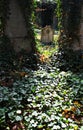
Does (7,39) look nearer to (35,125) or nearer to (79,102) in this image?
(79,102)

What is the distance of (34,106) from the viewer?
223 inches

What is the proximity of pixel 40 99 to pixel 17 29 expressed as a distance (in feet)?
11.4

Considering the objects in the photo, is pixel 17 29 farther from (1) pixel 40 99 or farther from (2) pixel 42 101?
(2) pixel 42 101

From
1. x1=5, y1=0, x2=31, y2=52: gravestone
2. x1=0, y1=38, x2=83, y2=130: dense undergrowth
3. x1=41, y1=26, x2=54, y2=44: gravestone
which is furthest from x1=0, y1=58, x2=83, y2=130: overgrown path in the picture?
x1=41, y1=26, x2=54, y2=44: gravestone

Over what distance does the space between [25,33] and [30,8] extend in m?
0.83

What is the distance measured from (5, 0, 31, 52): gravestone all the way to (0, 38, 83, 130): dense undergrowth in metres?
0.91

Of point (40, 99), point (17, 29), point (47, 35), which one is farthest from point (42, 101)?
point (47, 35)

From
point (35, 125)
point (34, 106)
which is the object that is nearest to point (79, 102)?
point (34, 106)

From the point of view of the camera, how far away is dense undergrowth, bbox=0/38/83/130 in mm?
5195

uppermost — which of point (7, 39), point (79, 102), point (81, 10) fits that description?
point (81, 10)

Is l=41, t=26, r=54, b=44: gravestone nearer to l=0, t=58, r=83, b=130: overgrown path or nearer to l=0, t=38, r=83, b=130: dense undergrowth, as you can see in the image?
l=0, t=38, r=83, b=130: dense undergrowth

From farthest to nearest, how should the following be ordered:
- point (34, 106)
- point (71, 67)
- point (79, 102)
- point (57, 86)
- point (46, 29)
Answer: point (46, 29), point (71, 67), point (57, 86), point (79, 102), point (34, 106)

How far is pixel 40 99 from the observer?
595 centimetres

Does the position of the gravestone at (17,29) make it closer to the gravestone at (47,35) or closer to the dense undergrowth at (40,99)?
the dense undergrowth at (40,99)
